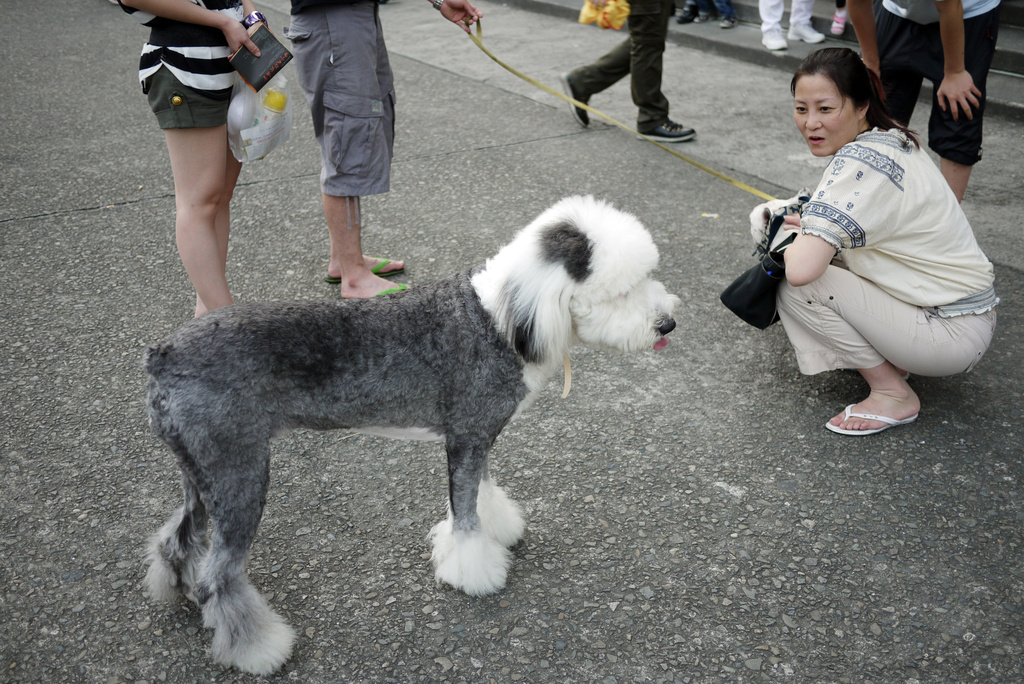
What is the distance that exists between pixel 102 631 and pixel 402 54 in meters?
7.53

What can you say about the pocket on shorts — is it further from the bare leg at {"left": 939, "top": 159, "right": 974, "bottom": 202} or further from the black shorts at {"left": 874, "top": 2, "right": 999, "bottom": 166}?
the bare leg at {"left": 939, "top": 159, "right": 974, "bottom": 202}

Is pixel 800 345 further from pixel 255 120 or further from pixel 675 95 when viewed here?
pixel 675 95

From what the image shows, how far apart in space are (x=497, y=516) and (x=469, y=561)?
0.22 metres

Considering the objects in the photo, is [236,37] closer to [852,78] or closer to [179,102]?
[179,102]

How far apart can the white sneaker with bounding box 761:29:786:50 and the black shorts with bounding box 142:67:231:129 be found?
6.36 meters

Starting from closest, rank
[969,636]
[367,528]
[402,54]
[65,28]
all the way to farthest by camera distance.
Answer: [969,636]
[367,528]
[402,54]
[65,28]

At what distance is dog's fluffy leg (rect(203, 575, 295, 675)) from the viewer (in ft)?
7.04

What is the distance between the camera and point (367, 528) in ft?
8.94

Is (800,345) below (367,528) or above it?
above

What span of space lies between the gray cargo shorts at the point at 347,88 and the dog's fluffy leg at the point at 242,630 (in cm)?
212

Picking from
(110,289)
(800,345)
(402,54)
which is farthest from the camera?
(402,54)

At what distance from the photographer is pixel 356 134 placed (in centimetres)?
366

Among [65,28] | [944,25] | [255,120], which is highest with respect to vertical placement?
[944,25]

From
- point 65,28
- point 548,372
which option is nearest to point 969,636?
point 548,372
